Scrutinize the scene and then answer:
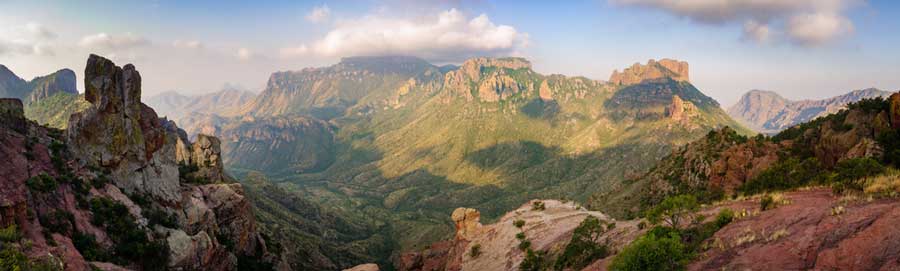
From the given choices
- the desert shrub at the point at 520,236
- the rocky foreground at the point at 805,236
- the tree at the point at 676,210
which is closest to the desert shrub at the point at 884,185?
the rocky foreground at the point at 805,236

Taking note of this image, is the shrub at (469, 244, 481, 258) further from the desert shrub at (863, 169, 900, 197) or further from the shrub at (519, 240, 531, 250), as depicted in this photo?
the desert shrub at (863, 169, 900, 197)

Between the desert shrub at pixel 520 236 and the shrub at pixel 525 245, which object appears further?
the desert shrub at pixel 520 236

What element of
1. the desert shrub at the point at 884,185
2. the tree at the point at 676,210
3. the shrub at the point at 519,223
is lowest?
the shrub at the point at 519,223

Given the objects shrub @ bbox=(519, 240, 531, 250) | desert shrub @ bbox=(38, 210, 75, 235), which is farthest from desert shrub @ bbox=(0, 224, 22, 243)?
shrub @ bbox=(519, 240, 531, 250)

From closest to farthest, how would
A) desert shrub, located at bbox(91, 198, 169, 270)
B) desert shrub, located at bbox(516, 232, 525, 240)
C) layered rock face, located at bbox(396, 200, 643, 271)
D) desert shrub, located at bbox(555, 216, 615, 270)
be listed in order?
desert shrub, located at bbox(555, 216, 615, 270), desert shrub, located at bbox(91, 198, 169, 270), layered rock face, located at bbox(396, 200, 643, 271), desert shrub, located at bbox(516, 232, 525, 240)

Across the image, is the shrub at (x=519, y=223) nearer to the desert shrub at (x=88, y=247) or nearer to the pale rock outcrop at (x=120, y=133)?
the desert shrub at (x=88, y=247)

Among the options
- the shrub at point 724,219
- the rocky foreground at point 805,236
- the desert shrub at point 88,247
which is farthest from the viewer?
the desert shrub at point 88,247

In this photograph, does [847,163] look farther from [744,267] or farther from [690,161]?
[690,161]

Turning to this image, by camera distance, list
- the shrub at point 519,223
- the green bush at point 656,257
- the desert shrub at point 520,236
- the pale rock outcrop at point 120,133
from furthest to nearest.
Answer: the shrub at point 519,223, the desert shrub at point 520,236, the pale rock outcrop at point 120,133, the green bush at point 656,257
